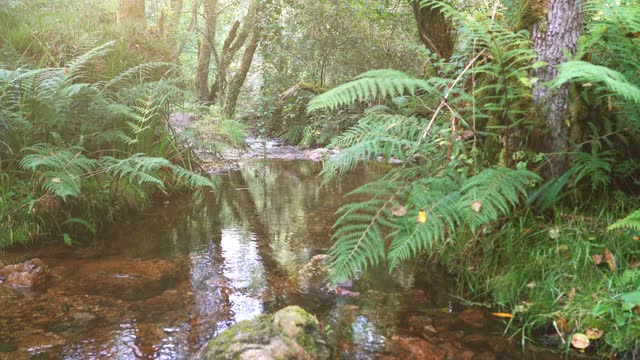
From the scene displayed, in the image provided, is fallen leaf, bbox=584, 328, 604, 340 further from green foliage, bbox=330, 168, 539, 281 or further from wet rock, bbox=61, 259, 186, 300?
wet rock, bbox=61, 259, 186, 300

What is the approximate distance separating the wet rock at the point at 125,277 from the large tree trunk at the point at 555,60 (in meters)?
2.67

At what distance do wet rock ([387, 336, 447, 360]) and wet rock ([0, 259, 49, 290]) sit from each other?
237cm

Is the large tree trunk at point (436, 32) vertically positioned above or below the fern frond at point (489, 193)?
above

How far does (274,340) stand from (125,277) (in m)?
1.69

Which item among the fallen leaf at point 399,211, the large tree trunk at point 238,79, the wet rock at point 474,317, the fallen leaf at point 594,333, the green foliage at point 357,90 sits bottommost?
the wet rock at point 474,317

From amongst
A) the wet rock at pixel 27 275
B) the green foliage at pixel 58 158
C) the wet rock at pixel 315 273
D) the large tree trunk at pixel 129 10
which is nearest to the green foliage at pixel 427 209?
the wet rock at pixel 315 273

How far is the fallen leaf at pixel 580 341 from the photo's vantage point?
86.7 inches

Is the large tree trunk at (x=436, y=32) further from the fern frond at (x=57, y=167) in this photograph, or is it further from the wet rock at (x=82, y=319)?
the wet rock at (x=82, y=319)

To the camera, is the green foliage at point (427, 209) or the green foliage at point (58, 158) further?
the green foliage at point (58, 158)

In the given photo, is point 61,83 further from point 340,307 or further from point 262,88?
point 262,88

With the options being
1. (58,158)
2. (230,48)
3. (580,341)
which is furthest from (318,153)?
(580,341)

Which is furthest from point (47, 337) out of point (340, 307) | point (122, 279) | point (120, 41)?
point (120, 41)

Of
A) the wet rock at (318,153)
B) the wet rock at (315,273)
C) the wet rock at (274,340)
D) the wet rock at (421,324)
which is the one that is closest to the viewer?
the wet rock at (274,340)

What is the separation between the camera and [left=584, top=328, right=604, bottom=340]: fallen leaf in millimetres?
2188
